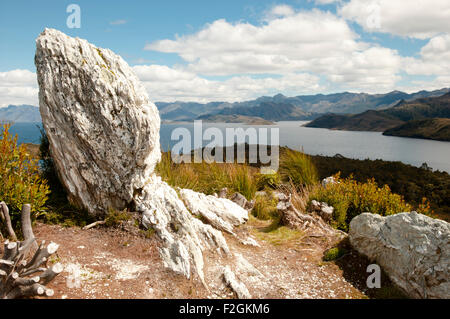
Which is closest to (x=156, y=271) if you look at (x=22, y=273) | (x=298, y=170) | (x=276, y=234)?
(x=22, y=273)

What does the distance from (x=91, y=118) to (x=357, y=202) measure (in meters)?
9.15

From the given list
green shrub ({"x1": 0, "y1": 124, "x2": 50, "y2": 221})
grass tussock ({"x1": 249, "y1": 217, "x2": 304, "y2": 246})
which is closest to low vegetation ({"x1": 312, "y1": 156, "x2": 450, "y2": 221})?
grass tussock ({"x1": 249, "y1": 217, "x2": 304, "y2": 246})

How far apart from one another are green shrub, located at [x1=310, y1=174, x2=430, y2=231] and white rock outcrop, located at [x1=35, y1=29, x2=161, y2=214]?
6945mm

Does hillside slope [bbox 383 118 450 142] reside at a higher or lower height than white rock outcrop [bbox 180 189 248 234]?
higher

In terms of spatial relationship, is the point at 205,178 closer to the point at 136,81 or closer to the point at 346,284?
the point at 136,81

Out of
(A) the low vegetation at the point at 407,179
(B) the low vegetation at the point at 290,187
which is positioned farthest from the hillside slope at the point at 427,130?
(B) the low vegetation at the point at 290,187

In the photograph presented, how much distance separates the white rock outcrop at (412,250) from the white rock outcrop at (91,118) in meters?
6.09

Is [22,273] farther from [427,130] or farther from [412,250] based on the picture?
[427,130]

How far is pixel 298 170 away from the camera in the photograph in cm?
1384

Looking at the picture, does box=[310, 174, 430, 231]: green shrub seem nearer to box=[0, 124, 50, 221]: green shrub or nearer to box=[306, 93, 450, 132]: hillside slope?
box=[0, 124, 50, 221]: green shrub

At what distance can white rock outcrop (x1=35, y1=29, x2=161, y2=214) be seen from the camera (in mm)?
6246

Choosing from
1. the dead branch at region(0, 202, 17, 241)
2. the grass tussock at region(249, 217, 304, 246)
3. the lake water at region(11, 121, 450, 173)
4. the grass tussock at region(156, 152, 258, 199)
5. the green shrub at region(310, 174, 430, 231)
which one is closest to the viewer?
the dead branch at region(0, 202, 17, 241)
